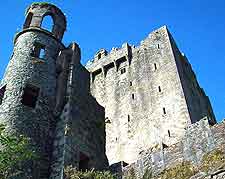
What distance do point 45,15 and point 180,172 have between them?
983 centimetres

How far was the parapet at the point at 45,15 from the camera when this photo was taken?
1767 cm

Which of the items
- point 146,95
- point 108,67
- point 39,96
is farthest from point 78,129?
point 108,67

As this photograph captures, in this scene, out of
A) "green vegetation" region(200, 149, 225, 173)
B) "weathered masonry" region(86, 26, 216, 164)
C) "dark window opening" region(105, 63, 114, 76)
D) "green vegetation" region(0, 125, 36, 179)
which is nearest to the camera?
"green vegetation" region(0, 125, 36, 179)

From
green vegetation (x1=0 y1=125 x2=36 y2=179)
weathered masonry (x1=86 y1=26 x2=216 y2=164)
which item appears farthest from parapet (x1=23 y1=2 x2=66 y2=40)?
green vegetation (x1=0 y1=125 x2=36 y2=179)

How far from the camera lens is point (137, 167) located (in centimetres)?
1352

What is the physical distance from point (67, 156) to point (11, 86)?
347 centimetres

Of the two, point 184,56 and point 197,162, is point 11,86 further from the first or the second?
point 184,56

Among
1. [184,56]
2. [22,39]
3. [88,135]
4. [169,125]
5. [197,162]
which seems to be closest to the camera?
[197,162]

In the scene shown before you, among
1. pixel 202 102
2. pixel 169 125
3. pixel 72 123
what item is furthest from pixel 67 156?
pixel 202 102

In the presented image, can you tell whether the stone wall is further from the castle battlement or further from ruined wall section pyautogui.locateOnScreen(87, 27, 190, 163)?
the castle battlement

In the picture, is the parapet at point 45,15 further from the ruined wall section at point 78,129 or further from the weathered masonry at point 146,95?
the weathered masonry at point 146,95

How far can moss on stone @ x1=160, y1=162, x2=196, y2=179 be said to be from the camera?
11.5 metres

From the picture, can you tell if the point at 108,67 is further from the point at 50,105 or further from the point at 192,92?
the point at 50,105

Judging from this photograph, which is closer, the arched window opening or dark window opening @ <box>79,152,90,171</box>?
dark window opening @ <box>79,152,90,171</box>
